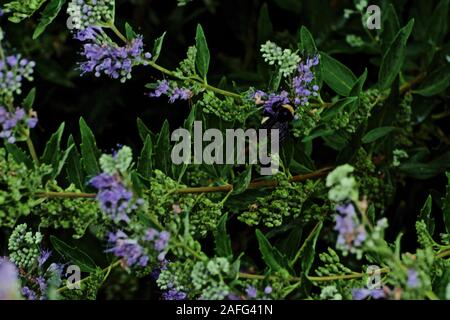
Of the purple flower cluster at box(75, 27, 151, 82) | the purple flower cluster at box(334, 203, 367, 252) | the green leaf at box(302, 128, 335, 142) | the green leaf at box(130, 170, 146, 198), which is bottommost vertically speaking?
the purple flower cluster at box(334, 203, 367, 252)

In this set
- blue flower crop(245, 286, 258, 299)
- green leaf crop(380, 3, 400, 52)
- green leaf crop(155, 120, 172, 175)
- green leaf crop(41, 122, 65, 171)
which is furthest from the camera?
green leaf crop(380, 3, 400, 52)

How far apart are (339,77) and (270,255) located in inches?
34.9

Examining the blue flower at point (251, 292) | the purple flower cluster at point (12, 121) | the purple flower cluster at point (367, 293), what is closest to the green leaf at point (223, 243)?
the blue flower at point (251, 292)

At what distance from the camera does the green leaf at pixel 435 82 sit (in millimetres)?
2903

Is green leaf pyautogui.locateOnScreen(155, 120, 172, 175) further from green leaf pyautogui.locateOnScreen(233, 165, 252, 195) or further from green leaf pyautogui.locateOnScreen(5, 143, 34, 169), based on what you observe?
green leaf pyautogui.locateOnScreen(5, 143, 34, 169)

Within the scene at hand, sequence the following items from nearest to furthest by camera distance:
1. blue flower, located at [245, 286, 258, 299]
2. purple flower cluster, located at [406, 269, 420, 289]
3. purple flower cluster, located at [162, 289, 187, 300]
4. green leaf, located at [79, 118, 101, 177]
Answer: purple flower cluster, located at [406, 269, 420, 289] → blue flower, located at [245, 286, 258, 299] → purple flower cluster, located at [162, 289, 187, 300] → green leaf, located at [79, 118, 101, 177]

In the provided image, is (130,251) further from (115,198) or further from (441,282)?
(441,282)

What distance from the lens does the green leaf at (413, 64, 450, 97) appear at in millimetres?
2903

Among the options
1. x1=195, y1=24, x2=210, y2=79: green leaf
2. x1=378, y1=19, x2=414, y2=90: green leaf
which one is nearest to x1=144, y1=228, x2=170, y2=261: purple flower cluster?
x1=195, y1=24, x2=210, y2=79: green leaf

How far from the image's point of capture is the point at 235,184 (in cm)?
245

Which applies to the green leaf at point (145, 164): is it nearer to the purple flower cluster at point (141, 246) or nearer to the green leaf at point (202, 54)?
the green leaf at point (202, 54)

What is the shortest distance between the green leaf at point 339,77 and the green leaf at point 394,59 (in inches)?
4.3

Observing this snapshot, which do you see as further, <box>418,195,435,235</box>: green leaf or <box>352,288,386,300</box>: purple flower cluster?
<box>418,195,435,235</box>: green leaf
